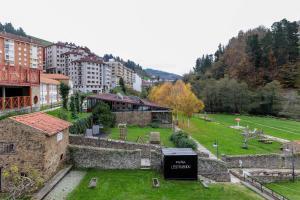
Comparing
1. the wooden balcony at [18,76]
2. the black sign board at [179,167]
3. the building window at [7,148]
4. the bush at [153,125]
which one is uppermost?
the wooden balcony at [18,76]

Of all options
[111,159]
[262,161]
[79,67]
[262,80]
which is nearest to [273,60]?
[262,80]

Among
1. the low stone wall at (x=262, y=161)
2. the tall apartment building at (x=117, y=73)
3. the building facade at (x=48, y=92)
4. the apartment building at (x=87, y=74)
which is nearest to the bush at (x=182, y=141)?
the low stone wall at (x=262, y=161)

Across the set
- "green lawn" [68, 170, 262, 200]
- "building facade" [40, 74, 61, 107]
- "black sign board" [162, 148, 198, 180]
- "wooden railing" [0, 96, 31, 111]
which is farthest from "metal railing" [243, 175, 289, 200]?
"building facade" [40, 74, 61, 107]

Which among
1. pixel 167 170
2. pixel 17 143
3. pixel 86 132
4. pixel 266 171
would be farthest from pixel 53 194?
pixel 266 171

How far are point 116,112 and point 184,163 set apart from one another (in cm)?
2313

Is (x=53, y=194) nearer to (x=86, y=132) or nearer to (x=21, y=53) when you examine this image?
(x=86, y=132)

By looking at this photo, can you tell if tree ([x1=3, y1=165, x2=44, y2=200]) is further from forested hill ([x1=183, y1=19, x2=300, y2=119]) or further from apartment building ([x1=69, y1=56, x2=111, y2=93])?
→ apartment building ([x1=69, y1=56, x2=111, y2=93])

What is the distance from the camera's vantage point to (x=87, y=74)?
3718 inches

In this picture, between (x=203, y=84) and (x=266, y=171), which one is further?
(x=203, y=84)

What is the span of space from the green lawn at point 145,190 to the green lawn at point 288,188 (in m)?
4.33

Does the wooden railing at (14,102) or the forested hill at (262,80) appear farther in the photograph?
the forested hill at (262,80)

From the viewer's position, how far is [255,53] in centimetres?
8981

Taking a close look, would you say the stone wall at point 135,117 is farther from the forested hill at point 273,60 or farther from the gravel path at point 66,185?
the forested hill at point 273,60

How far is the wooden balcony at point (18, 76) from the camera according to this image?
2108 centimetres
